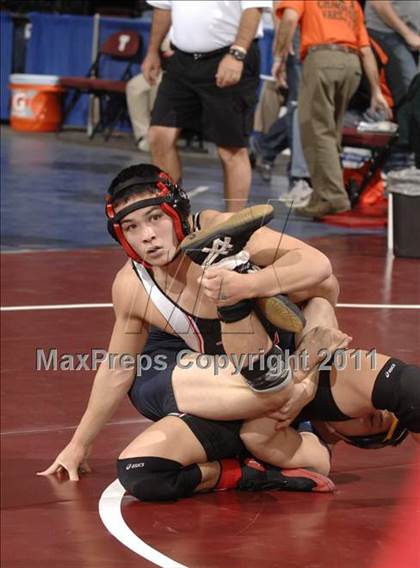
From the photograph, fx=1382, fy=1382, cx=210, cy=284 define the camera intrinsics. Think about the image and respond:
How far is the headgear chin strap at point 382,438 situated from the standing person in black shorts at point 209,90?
309 cm

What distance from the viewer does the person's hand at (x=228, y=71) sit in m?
6.48

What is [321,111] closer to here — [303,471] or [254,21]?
[254,21]

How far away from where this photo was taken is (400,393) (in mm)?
3326

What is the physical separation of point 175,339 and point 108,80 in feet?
34.0

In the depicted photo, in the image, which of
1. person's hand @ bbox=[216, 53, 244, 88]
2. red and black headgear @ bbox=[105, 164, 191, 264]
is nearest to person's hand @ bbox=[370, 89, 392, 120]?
person's hand @ bbox=[216, 53, 244, 88]

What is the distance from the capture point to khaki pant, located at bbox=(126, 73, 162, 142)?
501 inches

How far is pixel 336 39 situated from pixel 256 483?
506 centimetres

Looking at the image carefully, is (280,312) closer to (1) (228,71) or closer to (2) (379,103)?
(1) (228,71)

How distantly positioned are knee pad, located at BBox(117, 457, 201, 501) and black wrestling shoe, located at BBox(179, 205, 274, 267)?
0.71 meters

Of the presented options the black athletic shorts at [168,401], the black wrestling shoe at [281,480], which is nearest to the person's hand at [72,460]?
the black athletic shorts at [168,401]

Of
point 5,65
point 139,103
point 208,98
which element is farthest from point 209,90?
point 5,65

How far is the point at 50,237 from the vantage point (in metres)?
7.61

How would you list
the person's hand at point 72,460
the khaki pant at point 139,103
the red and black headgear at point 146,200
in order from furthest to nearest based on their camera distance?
1. the khaki pant at point 139,103
2. the person's hand at point 72,460
3. the red and black headgear at point 146,200

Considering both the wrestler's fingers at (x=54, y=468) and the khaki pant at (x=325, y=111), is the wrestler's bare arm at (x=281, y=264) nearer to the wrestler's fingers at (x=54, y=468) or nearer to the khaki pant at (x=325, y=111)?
the wrestler's fingers at (x=54, y=468)
